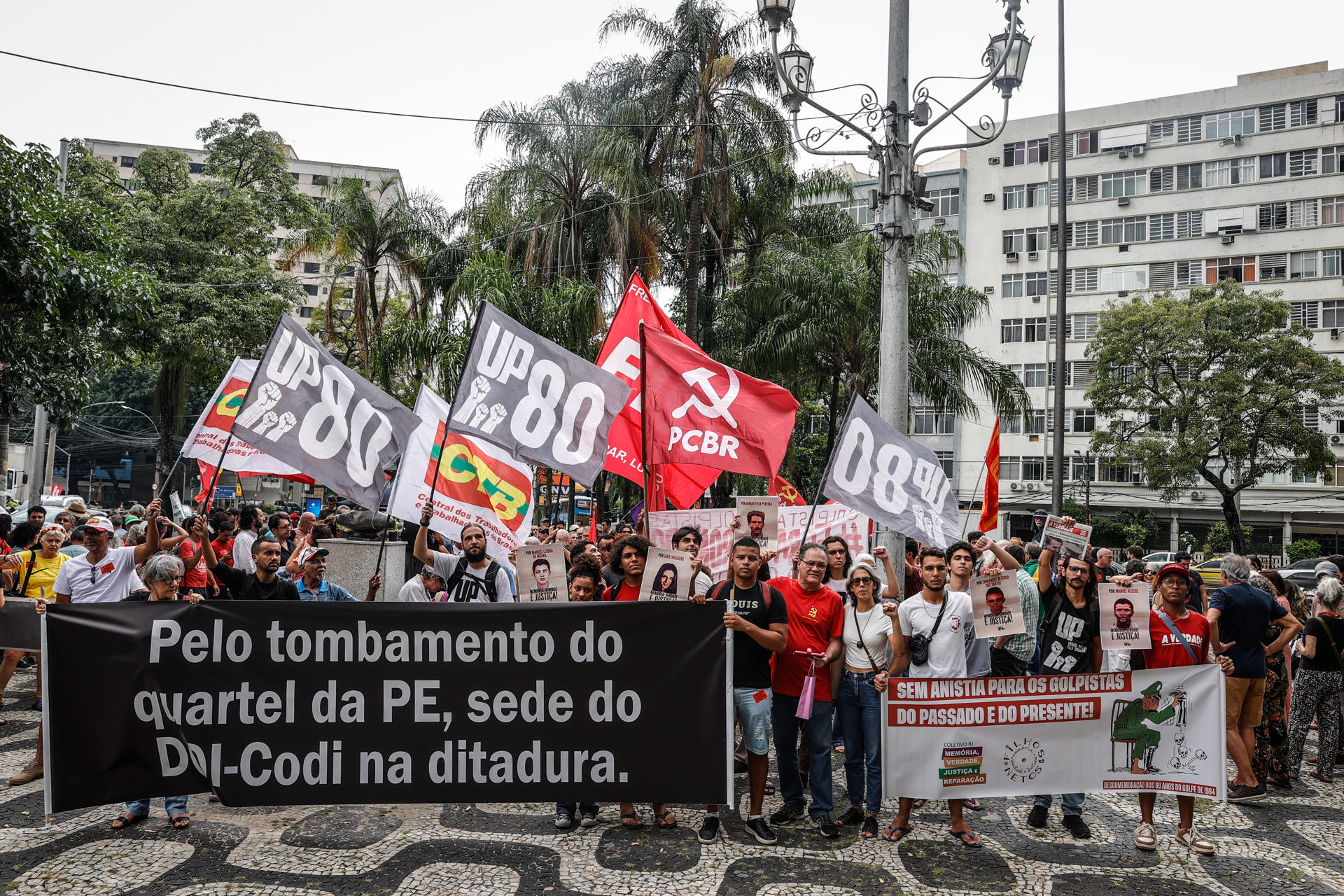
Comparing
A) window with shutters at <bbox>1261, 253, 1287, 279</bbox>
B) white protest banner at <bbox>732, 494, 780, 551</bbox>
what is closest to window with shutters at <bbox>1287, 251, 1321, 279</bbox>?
window with shutters at <bbox>1261, 253, 1287, 279</bbox>

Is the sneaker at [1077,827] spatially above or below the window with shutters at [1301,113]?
below

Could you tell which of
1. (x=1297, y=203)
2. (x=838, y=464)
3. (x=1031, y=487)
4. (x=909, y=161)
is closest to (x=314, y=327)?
(x=909, y=161)

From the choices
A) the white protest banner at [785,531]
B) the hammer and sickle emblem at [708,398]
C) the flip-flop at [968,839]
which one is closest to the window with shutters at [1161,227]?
the white protest banner at [785,531]

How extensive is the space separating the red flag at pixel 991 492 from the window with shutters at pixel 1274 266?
41862 mm

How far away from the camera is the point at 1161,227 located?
154 ft

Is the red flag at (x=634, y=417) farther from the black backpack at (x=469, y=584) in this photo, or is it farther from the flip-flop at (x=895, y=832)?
the flip-flop at (x=895, y=832)

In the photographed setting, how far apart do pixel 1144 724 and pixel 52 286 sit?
43.1 ft

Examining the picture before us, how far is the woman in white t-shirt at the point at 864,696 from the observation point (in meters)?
6.14

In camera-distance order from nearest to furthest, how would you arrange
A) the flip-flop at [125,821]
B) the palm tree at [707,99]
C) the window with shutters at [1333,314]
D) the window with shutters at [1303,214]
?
1. the flip-flop at [125,821]
2. the palm tree at [707,99]
3. the window with shutters at [1333,314]
4. the window with shutters at [1303,214]

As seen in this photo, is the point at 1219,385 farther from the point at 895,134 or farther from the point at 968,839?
the point at 968,839

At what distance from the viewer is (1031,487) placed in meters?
48.0

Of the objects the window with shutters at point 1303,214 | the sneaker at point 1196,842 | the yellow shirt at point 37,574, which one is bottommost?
the sneaker at point 1196,842

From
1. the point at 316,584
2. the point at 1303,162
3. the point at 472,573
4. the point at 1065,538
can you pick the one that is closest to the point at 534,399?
the point at 472,573

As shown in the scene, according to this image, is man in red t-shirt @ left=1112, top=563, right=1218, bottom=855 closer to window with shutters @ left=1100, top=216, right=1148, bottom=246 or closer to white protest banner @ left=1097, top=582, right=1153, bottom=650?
white protest banner @ left=1097, top=582, right=1153, bottom=650
